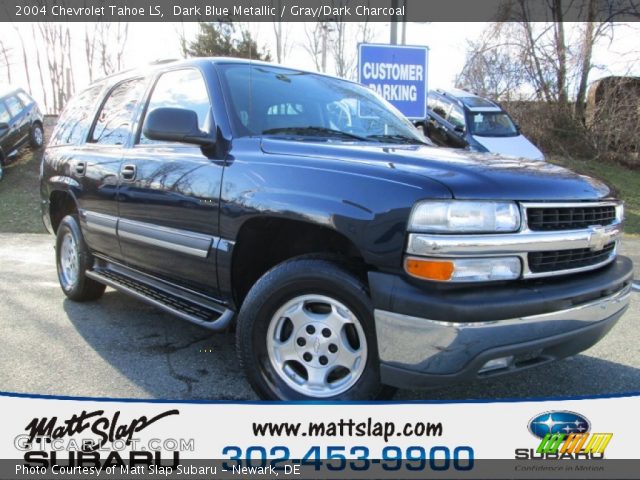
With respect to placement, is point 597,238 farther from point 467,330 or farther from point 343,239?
point 343,239

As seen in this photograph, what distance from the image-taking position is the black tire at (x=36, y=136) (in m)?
13.3

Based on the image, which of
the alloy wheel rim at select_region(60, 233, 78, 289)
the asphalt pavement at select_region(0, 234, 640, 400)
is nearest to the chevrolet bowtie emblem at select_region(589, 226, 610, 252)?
the asphalt pavement at select_region(0, 234, 640, 400)

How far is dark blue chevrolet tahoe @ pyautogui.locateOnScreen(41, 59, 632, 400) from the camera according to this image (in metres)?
2.13

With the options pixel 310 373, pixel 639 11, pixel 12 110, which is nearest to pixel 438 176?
pixel 310 373

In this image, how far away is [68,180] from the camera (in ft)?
14.4

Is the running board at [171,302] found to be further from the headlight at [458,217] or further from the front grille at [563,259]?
the front grille at [563,259]

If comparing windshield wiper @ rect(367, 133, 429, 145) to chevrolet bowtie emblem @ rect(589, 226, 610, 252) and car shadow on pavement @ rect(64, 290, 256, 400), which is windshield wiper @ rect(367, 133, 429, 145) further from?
car shadow on pavement @ rect(64, 290, 256, 400)

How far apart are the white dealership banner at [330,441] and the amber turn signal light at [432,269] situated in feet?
1.96

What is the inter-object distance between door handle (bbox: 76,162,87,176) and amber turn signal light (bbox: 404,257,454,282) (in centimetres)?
304

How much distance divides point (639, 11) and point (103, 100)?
49.5 feet

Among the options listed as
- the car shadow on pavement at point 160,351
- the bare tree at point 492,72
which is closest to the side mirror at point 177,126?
the car shadow on pavement at point 160,351

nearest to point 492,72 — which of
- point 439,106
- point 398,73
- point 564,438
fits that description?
point 439,106

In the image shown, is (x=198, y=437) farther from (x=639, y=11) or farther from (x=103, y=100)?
(x=639, y=11)

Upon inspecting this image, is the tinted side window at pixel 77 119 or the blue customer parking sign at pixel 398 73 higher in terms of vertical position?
the blue customer parking sign at pixel 398 73
